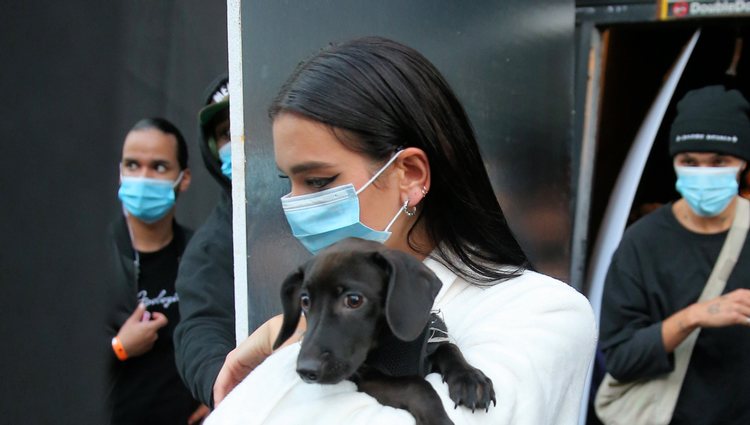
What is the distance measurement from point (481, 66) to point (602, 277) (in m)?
1.78

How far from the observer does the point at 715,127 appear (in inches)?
150

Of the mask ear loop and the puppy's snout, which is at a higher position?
the mask ear loop

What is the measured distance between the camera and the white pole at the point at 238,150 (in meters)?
2.23

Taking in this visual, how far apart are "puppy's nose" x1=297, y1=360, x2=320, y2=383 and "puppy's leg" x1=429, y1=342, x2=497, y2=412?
26cm

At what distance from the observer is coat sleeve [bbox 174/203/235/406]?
9.22 feet

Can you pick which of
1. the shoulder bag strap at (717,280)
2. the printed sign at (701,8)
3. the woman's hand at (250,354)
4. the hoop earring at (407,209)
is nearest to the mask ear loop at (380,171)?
the hoop earring at (407,209)

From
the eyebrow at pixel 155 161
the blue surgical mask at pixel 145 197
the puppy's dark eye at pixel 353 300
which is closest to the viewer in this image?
the puppy's dark eye at pixel 353 300

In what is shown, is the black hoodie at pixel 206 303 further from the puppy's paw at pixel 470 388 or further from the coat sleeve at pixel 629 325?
the coat sleeve at pixel 629 325

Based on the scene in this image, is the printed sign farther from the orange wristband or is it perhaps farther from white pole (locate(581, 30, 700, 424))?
the orange wristband

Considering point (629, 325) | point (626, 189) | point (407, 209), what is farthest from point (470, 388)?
point (626, 189)

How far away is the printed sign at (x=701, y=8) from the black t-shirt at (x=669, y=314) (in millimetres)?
1060

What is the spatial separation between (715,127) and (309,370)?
2.86 metres

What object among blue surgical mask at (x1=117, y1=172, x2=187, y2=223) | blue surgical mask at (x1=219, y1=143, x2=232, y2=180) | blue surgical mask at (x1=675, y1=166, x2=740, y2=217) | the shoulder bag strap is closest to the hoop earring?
blue surgical mask at (x1=219, y1=143, x2=232, y2=180)

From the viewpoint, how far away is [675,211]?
3.95m
